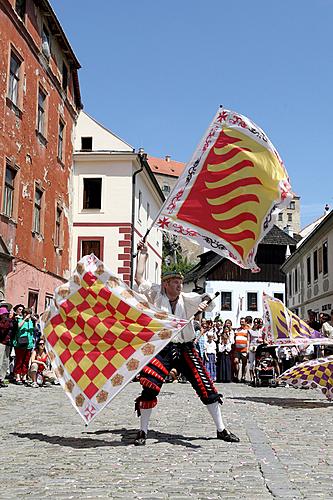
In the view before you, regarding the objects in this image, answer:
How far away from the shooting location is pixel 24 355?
51.0 ft

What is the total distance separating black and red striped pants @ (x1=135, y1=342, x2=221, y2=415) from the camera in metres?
7.09

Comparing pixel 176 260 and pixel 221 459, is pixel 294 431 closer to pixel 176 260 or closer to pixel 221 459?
pixel 221 459

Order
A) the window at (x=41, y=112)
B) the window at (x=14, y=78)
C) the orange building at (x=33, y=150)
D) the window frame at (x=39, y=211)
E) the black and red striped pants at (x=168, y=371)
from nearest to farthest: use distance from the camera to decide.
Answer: the black and red striped pants at (x=168, y=371)
the orange building at (x=33, y=150)
the window at (x=14, y=78)
the window frame at (x=39, y=211)
the window at (x=41, y=112)

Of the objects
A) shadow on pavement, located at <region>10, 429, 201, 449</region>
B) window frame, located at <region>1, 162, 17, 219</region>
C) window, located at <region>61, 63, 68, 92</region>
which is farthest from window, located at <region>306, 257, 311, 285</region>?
shadow on pavement, located at <region>10, 429, 201, 449</region>

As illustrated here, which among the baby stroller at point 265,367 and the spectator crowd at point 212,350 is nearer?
the spectator crowd at point 212,350

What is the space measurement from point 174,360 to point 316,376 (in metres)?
4.65

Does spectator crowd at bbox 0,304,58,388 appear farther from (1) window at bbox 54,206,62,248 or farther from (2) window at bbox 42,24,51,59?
(2) window at bbox 42,24,51,59

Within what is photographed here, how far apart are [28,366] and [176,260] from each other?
8511 cm

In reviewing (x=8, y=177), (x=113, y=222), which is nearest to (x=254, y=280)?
(x=113, y=222)

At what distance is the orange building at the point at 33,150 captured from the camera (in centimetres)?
1927

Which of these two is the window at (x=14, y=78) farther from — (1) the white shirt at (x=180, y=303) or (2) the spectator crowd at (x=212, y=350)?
(1) the white shirt at (x=180, y=303)

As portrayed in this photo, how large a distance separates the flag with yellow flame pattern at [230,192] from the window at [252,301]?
47.4 m

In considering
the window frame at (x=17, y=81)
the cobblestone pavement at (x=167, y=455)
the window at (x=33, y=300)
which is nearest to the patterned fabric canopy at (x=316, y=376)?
the cobblestone pavement at (x=167, y=455)

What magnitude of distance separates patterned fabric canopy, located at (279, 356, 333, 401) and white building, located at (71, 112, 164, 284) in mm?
21158
